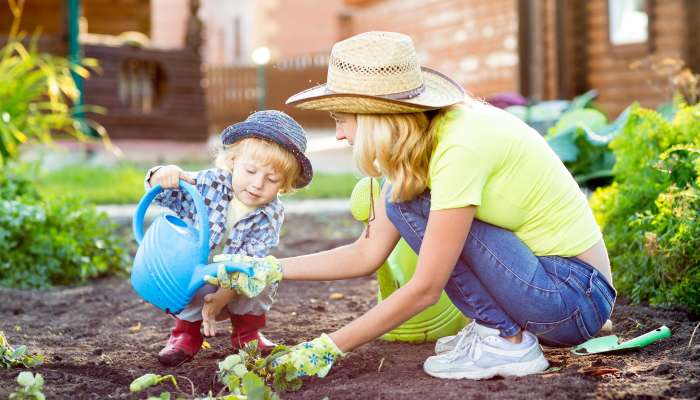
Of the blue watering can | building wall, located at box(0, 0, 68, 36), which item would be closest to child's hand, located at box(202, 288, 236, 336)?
A: the blue watering can

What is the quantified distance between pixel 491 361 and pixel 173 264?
3.01ft

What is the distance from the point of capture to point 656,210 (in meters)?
3.89

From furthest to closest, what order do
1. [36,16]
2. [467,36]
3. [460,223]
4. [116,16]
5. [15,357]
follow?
[116,16] → [36,16] → [467,36] → [15,357] → [460,223]

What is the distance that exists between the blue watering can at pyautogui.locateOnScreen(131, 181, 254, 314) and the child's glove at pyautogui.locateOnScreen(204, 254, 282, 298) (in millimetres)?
21

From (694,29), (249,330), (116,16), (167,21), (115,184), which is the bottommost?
(115,184)

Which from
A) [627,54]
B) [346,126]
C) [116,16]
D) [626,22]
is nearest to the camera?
[346,126]

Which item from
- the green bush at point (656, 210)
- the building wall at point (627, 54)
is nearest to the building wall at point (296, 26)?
the building wall at point (627, 54)

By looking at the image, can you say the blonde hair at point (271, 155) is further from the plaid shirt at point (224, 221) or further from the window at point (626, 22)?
the window at point (626, 22)

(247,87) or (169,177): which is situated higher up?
(169,177)

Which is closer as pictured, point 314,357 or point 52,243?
point 314,357

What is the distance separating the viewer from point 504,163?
2680 mm

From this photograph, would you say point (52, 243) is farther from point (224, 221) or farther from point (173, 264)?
point (173, 264)

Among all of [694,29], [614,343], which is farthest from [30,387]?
[694,29]

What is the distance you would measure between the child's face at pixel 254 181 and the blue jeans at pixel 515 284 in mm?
408
